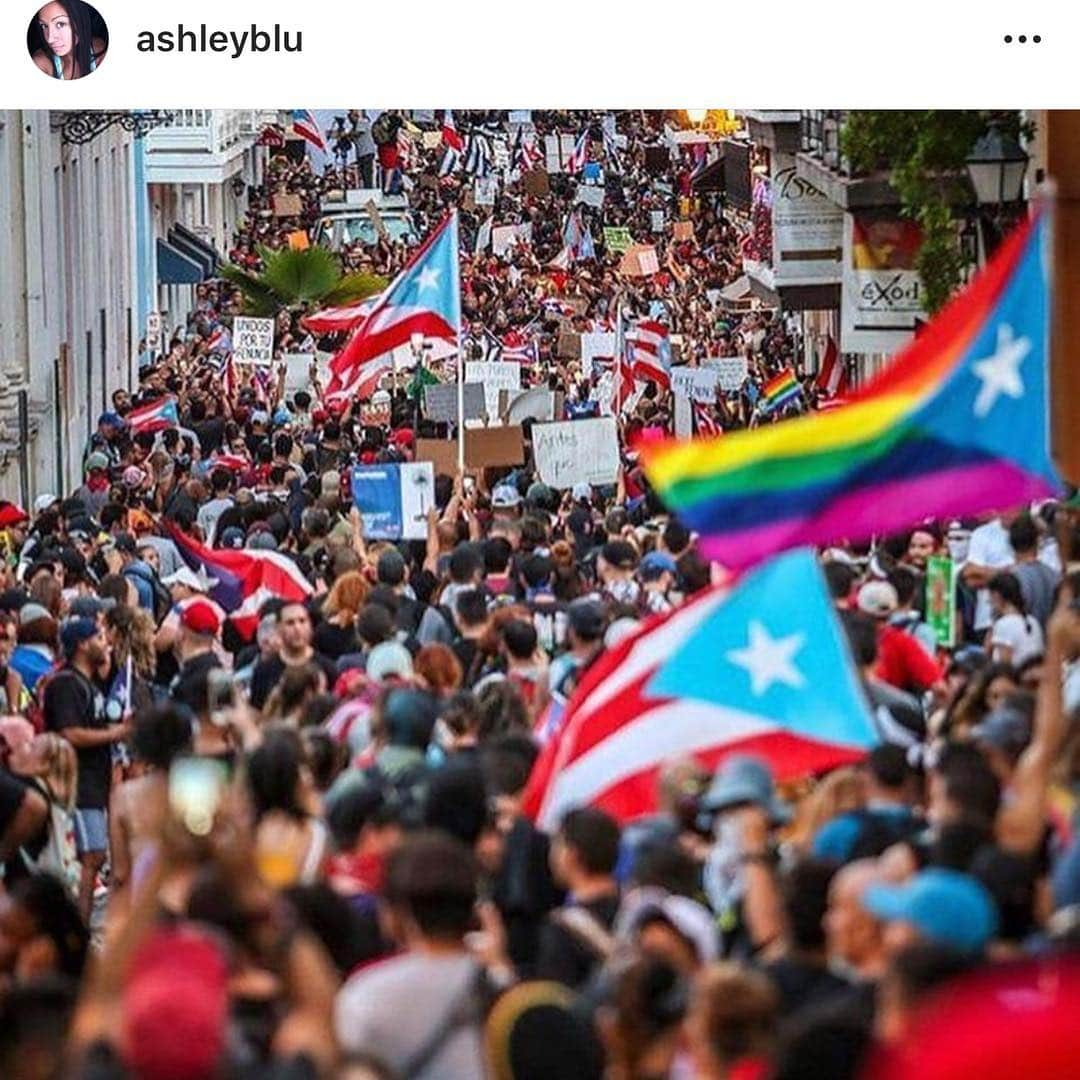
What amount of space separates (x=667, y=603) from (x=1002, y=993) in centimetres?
1012

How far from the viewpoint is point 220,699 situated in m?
12.8

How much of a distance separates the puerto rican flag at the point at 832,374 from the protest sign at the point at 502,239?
21.8m

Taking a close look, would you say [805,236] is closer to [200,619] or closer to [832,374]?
[832,374]

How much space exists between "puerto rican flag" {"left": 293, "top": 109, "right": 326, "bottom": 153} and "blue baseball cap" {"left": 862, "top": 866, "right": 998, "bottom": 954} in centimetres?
6346

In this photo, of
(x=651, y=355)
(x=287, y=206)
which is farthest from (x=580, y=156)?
(x=651, y=355)

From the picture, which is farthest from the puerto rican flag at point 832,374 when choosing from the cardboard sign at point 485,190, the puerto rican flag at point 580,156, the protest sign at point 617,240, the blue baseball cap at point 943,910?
the puerto rican flag at point 580,156

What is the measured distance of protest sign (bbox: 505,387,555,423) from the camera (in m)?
30.0

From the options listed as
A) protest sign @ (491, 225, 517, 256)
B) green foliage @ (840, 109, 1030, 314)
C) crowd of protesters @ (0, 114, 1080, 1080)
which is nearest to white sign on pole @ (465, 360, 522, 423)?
green foliage @ (840, 109, 1030, 314)

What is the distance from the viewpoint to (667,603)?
52.4ft

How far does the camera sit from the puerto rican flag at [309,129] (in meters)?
71.1

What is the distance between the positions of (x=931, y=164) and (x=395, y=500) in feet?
12.6

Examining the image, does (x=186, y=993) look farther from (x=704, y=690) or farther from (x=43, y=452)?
(x=43, y=452)

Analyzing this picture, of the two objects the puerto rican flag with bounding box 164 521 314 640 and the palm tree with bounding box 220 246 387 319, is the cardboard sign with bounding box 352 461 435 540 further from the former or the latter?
the palm tree with bounding box 220 246 387 319

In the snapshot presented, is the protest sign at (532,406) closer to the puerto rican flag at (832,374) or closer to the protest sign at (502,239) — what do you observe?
the puerto rican flag at (832,374)
